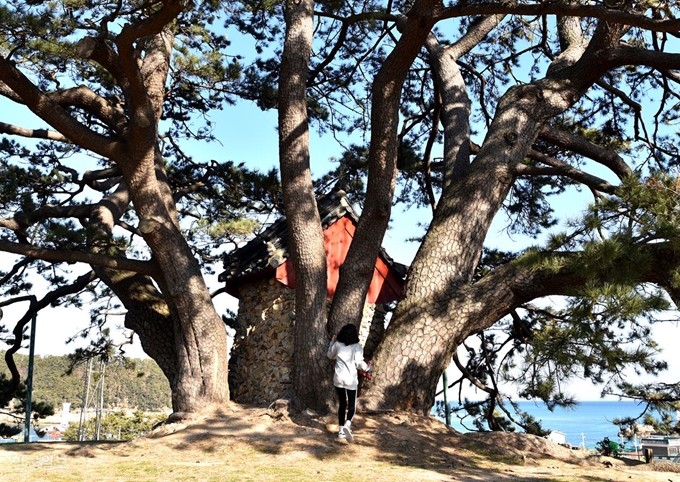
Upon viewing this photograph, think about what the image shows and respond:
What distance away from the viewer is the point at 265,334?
321 inches

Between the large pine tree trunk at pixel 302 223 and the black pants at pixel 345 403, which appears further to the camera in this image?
the large pine tree trunk at pixel 302 223

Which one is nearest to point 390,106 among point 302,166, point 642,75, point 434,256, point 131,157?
point 302,166

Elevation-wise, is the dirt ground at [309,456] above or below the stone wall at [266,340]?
below

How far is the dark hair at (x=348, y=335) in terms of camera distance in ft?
21.9

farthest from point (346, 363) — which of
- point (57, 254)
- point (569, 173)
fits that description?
point (569, 173)

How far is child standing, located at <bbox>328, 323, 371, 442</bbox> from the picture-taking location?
20.6 ft

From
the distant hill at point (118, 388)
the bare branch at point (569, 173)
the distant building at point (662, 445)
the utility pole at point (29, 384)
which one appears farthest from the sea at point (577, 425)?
the distant hill at point (118, 388)

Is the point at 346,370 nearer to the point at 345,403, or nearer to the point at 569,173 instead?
the point at 345,403

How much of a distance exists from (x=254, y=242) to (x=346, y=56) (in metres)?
3.67

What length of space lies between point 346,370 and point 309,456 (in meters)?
1.03

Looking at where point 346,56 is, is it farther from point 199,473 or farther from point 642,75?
point 199,473

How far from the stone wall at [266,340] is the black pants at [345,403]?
1.20 meters

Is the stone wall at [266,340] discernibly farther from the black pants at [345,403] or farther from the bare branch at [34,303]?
the bare branch at [34,303]

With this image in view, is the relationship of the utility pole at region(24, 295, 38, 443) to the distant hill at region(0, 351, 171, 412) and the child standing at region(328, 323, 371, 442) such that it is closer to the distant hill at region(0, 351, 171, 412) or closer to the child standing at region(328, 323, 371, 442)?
the child standing at region(328, 323, 371, 442)
